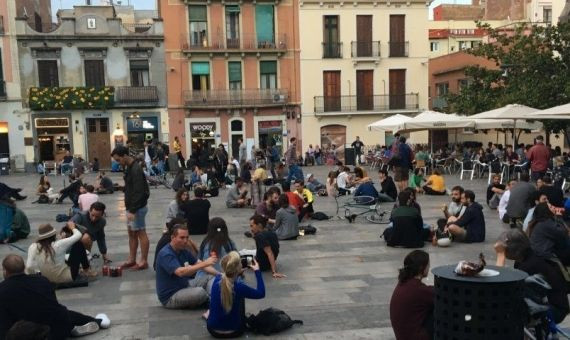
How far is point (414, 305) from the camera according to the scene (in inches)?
191

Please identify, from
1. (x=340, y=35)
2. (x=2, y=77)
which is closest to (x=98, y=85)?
(x=2, y=77)

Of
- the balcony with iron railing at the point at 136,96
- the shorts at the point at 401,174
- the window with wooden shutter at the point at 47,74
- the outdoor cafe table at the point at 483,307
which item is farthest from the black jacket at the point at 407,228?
the window with wooden shutter at the point at 47,74

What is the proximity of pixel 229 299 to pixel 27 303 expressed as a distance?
189 centimetres

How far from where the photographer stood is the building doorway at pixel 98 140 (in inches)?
1276

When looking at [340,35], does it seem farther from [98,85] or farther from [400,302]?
[400,302]

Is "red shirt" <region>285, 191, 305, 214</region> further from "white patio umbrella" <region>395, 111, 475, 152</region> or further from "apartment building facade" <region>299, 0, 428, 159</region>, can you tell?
"apartment building facade" <region>299, 0, 428, 159</region>

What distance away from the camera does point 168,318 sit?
21.6 feet

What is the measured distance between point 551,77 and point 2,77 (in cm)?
2762

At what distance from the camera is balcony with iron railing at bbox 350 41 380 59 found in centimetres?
3522

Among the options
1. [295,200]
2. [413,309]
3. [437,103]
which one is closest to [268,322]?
[413,309]

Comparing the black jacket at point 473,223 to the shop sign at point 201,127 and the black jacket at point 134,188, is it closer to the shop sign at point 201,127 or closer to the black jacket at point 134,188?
the black jacket at point 134,188

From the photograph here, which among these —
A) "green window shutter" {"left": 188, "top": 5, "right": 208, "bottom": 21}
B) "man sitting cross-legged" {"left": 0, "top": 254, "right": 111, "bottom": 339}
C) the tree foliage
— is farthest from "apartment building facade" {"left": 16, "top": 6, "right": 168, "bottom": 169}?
"man sitting cross-legged" {"left": 0, "top": 254, "right": 111, "bottom": 339}

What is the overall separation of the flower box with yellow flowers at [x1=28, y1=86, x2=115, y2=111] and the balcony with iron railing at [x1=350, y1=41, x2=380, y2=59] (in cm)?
1474

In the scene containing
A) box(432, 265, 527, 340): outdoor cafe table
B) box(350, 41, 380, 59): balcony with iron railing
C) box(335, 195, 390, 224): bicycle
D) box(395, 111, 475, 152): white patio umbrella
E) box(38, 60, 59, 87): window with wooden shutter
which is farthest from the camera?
box(350, 41, 380, 59): balcony with iron railing
